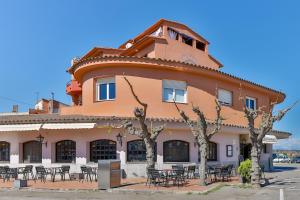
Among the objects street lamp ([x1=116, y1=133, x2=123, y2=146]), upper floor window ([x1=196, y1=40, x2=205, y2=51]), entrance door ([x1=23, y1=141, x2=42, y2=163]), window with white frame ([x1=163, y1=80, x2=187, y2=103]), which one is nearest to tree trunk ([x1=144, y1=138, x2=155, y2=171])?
street lamp ([x1=116, y1=133, x2=123, y2=146])

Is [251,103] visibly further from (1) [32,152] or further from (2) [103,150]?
(1) [32,152]

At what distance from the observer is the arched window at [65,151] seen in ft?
86.2

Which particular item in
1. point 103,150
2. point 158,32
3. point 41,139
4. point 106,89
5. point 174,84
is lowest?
point 103,150

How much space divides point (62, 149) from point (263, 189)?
13801 millimetres

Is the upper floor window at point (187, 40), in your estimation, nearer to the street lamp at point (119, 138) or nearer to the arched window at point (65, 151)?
the street lamp at point (119, 138)

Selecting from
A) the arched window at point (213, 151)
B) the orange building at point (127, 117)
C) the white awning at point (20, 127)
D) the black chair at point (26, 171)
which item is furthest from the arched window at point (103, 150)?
the arched window at point (213, 151)

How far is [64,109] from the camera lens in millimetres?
30578

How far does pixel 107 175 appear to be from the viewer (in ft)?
65.1

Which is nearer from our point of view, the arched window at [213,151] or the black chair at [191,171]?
the black chair at [191,171]

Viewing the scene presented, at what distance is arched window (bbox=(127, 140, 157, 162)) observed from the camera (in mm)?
25328

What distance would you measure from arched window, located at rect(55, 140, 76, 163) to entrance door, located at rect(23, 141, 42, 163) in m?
1.36

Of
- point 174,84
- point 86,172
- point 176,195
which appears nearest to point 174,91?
point 174,84

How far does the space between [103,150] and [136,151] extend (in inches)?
86.9

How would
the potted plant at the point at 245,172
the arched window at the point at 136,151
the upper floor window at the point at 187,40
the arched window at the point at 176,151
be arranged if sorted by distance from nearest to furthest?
the potted plant at the point at 245,172, the arched window at the point at 136,151, the arched window at the point at 176,151, the upper floor window at the point at 187,40
